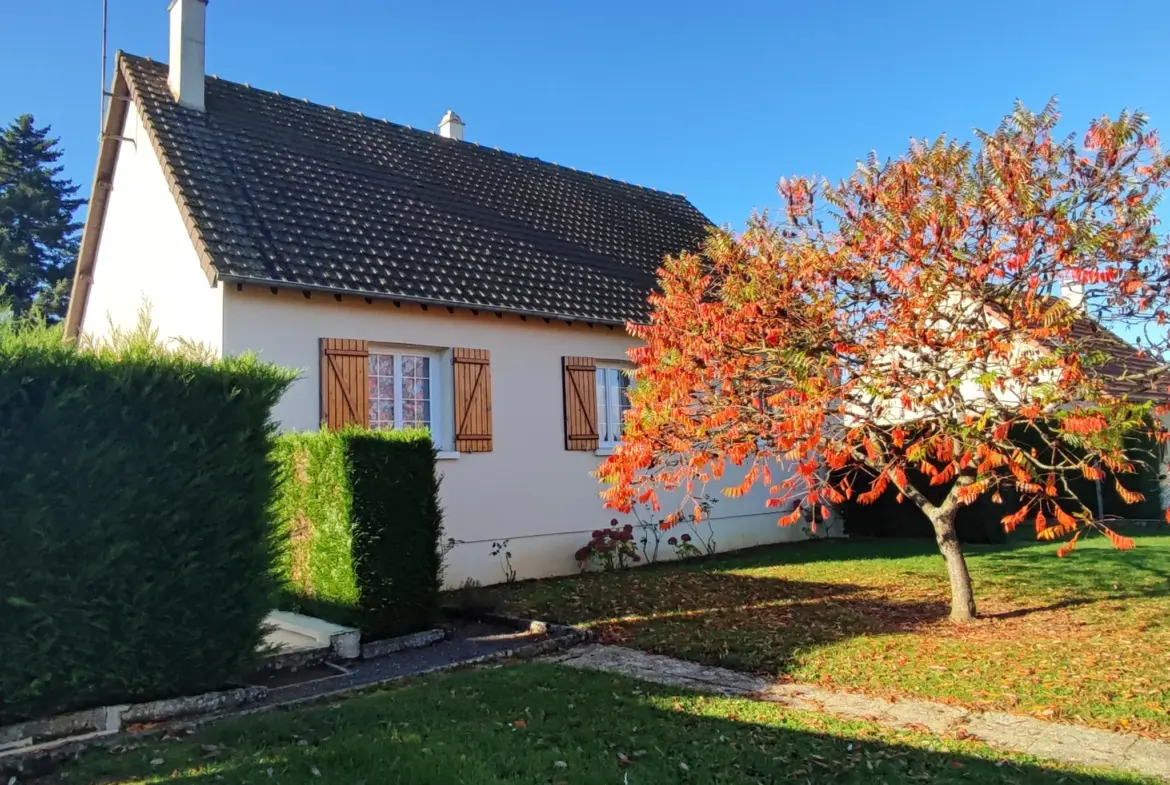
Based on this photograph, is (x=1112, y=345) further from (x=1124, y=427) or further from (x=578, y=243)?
(x=578, y=243)

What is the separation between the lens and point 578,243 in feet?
47.4

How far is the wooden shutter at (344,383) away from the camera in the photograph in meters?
9.63

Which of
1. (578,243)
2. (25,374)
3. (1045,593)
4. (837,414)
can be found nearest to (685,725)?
(837,414)

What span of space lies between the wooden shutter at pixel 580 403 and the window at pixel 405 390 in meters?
2.09

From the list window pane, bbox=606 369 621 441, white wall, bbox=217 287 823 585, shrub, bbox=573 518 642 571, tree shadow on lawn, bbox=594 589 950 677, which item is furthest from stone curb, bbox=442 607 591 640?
window pane, bbox=606 369 621 441

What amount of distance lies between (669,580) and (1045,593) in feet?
14.9

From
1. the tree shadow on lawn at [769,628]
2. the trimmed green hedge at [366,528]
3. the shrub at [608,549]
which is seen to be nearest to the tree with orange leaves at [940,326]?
the tree shadow on lawn at [769,628]

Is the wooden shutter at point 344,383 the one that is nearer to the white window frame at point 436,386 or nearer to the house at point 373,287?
the house at point 373,287

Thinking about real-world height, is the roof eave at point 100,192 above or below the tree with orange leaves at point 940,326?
above

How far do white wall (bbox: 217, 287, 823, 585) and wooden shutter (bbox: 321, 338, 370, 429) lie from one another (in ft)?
0.46

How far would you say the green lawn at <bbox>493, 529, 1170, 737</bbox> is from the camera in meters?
5.93

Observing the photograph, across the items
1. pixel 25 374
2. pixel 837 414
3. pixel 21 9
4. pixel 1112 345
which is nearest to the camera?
pixel 25 374

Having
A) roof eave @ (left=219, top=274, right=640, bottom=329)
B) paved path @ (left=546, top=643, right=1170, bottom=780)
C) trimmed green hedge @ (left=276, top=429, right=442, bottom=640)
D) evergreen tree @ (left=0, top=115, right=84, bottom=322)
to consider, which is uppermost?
evergreen tree @ (left=0, top=115, right=84, bottom=322)

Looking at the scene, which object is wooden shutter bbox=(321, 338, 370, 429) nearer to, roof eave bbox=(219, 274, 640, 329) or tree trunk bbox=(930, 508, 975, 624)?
roof eave bbox=(219, 274, 640, 329)
